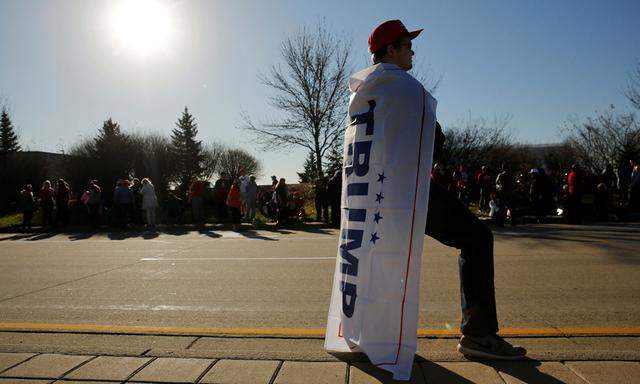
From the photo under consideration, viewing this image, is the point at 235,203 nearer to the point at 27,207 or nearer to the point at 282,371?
the point at 27,207

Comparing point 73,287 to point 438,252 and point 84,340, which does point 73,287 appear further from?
point 438,252

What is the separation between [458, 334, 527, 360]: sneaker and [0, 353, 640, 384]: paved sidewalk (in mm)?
73

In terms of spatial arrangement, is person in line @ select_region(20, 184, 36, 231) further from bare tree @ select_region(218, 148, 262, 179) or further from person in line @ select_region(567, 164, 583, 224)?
bare tree @ select_region(218, 148, 262, 179)

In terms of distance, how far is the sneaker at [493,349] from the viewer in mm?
2830

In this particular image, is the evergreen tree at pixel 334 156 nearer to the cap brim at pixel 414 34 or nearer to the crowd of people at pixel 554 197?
the crowd of people at pixel 554 197

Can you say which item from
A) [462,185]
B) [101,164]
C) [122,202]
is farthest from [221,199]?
[101,164]

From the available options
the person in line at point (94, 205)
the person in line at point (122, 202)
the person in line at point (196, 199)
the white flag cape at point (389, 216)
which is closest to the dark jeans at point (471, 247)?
the white flag cape at point (389, 216)

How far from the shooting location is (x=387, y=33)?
284 cm

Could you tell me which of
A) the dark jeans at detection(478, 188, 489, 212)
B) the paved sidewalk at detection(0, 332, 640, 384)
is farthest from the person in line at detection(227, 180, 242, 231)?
the paved sidewalk at detection(0, 332, 640, 384)

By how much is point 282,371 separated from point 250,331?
1.06m

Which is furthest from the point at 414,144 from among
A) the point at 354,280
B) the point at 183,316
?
the point at 183,316

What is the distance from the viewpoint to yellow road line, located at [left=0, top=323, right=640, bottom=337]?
3.49 metres

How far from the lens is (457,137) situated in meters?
40.8

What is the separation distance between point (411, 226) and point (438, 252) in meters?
5.85
